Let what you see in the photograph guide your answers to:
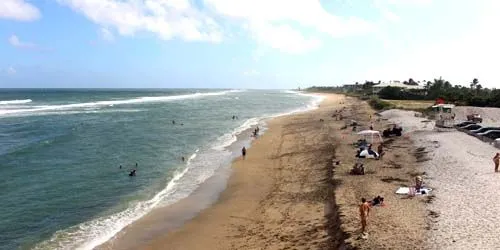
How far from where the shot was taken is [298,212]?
64.5 feet

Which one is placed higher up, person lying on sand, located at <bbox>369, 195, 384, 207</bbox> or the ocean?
person lying on sand, located at <bbox>369, 195, 384, 207</bbox>

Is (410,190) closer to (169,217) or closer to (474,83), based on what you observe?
(169,217)

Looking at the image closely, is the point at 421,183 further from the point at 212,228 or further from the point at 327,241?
the point at 212,228

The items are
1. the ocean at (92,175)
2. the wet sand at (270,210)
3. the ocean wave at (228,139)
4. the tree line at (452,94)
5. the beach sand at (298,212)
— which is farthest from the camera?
the tree line at (452,94)

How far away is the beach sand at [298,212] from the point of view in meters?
15.6

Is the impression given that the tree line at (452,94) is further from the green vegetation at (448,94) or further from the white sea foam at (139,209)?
the white sea foam at (139,209)

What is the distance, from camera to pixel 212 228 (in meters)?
19.3

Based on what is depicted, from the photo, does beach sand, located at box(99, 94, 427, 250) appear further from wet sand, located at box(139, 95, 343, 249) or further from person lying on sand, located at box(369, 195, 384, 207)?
person lying on sand, located at box(369, 195, 384, 207)

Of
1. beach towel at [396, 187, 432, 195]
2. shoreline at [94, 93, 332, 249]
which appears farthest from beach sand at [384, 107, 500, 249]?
shoreline at [94, 93, 332, 249]

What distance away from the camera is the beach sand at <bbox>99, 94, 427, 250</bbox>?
15.6 meters

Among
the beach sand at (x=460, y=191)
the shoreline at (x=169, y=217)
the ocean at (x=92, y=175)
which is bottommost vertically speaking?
the shoreline at (x=169, y=217)

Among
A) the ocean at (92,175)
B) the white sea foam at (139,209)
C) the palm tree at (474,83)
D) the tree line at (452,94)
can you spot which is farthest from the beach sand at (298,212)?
the palm tree at (474,83)

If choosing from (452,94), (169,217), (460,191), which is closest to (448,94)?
(452,94)

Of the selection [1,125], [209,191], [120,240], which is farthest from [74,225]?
[1,125]
